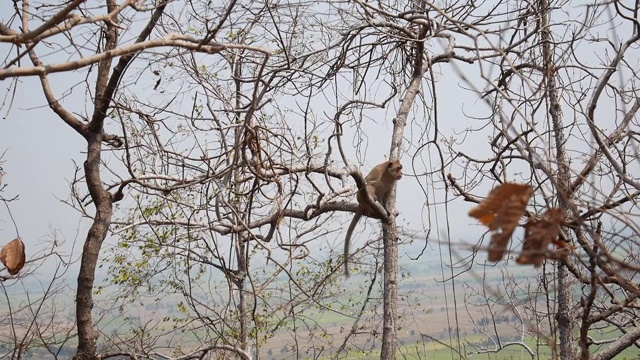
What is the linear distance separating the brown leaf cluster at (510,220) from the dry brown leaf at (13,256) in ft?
5.72

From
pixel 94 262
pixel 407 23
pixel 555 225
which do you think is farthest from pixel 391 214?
pixel 555 225

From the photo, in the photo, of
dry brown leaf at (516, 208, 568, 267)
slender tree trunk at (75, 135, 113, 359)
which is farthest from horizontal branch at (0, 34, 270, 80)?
slender tree trunk at (75, 135, 113, 359)

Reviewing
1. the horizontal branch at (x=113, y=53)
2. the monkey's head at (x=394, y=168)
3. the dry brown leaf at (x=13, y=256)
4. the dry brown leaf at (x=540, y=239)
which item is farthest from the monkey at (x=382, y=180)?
the dry brown leaf at (x=540, y=239)

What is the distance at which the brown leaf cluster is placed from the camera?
67 cm

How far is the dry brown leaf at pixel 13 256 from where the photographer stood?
1979 mm

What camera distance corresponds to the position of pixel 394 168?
15.1 ft

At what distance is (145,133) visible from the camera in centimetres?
415

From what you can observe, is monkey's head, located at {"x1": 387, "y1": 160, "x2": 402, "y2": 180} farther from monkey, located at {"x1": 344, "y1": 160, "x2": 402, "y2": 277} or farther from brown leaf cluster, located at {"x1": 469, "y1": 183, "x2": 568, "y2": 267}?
brown leaf cluster, located at {"x1": 469, "y1": 183, "x2": 568, "y2": 267}

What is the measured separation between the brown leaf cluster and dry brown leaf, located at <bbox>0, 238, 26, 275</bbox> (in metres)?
1.74

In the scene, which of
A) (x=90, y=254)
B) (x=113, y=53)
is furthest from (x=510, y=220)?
(x=90, y=254)

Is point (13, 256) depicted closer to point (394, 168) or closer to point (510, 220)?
point (510, 220)

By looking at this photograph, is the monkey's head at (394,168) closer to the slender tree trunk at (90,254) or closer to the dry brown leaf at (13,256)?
the slender tree trunk at (90,254)

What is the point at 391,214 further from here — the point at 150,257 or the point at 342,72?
the point at 150,257

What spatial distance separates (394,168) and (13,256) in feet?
10.0
